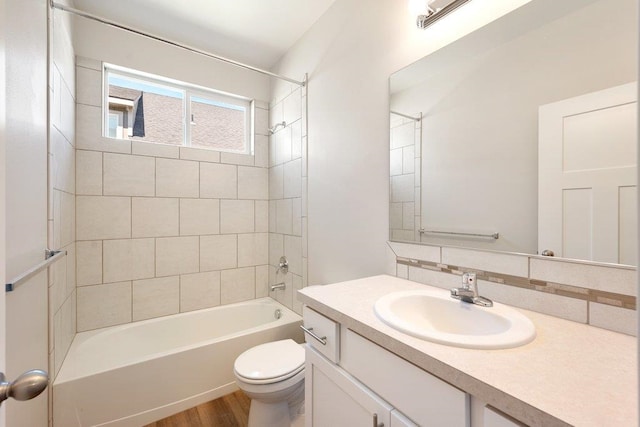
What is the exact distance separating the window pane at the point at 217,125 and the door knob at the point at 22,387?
91.3 inches

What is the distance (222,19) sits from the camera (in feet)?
6.75

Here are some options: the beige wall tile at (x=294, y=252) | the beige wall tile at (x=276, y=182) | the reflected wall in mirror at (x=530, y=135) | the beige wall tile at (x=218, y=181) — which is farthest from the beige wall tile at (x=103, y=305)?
the reflected wall in mirror at (x=530, y=135)

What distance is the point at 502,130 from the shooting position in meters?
1.07

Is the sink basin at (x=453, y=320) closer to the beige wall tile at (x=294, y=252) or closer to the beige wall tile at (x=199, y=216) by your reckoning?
the beige wall tile at (x=294, y=252)

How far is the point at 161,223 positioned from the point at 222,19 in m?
1.69

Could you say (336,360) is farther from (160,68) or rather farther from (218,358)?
(160,68)

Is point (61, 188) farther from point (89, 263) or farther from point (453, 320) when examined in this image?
point (453, 320)

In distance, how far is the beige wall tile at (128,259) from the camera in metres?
2.11

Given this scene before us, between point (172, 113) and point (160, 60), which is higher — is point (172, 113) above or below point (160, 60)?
below

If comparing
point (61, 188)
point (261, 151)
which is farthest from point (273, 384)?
point (261, 151)

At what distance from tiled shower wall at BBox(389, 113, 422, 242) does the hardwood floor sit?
4.96 ft

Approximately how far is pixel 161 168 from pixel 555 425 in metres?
2.63

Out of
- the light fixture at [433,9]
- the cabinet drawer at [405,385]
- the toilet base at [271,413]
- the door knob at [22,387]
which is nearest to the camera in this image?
the door knob at [22,387]

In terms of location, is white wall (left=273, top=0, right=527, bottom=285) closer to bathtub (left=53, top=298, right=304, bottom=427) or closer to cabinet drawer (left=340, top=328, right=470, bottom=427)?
cabinet drawer (left=340, top=328, right=470, bottom=427)
